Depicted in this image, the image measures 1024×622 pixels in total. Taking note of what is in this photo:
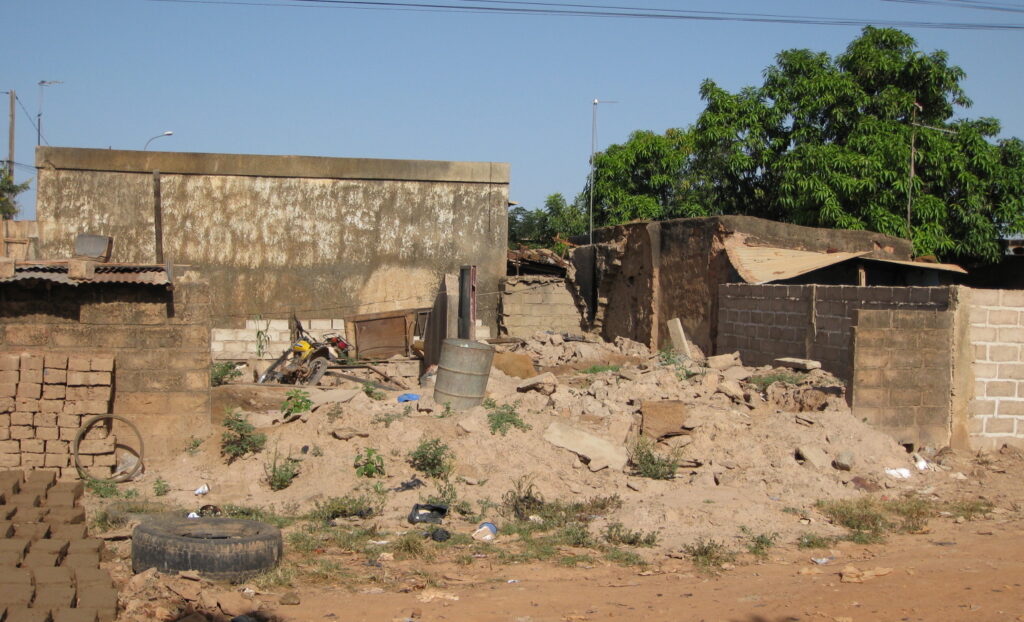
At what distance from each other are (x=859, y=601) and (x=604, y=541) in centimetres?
202

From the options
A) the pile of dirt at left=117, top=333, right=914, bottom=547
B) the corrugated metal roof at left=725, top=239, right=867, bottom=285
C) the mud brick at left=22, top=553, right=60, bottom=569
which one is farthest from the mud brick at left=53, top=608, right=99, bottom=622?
the corrugated metal roof at left=725, top=239, right=867, bottom=285

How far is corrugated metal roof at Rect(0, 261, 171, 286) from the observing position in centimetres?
877

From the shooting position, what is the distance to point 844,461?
29.1 feet

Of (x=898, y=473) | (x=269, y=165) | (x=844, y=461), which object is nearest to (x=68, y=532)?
(x=844, y=461)

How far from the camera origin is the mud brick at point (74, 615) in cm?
A: 466

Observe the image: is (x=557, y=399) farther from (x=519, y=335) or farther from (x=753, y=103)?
(x=753, y=103)

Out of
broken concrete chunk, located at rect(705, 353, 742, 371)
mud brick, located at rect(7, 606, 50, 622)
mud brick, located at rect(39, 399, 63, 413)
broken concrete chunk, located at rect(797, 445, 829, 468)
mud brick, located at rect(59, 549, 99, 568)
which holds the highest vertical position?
broken concrete chunk, located at rect(705, 353, 742, 371)

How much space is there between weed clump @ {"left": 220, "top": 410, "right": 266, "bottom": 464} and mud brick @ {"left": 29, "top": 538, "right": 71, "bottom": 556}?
10.2 feet

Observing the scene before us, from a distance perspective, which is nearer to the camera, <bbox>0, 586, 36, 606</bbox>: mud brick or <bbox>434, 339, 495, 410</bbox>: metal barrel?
<bbox>0, 586, 36, 606</bbox>: mud brick

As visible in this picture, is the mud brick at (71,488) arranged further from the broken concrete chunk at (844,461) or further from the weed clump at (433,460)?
the broken concrete chunk at (844,461)

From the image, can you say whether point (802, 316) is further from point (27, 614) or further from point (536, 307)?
point (27, 614)

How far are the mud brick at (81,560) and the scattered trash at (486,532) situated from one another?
2.70 metres

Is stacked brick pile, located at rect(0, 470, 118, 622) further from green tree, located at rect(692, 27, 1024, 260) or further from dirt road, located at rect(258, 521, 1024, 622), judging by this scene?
green tree, located at rect(692, 27, 1024, 260)

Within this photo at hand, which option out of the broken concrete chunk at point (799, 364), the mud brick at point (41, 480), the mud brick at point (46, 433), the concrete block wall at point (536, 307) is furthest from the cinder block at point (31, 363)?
the concrete block wall at point (536, 307)
